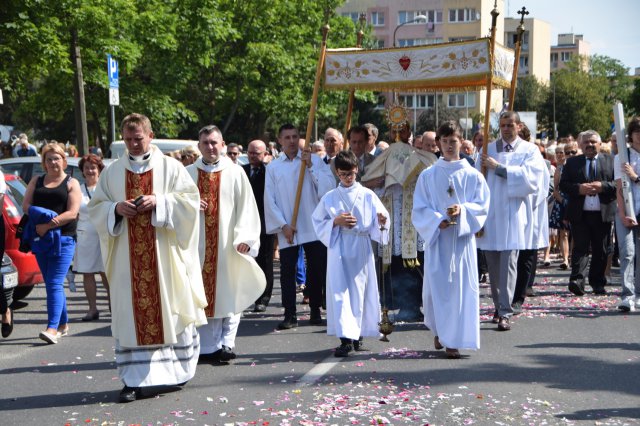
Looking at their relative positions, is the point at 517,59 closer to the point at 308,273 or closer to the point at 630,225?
the point at 630,225

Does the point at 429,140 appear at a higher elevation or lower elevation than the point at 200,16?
lower

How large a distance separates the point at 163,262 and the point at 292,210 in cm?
356

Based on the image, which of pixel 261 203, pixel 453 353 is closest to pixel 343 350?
pixel 453 353

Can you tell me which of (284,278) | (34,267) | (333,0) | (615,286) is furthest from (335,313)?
(333,0)

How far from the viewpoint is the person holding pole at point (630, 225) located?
1170cm

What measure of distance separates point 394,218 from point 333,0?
37906mm

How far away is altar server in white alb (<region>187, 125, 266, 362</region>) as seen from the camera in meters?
8.88

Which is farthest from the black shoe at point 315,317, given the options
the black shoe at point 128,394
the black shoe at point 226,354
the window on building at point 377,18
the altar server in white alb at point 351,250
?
the window on building at point 377,18

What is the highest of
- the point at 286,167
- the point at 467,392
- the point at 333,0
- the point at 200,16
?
the point at 333,0

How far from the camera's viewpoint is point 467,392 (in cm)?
745

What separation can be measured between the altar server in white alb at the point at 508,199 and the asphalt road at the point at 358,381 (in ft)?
1.98

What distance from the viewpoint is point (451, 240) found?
9156 millimetres

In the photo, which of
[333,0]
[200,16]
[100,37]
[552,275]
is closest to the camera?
[552,275]

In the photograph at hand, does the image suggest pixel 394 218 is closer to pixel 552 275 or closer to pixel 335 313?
pixel 335 313
